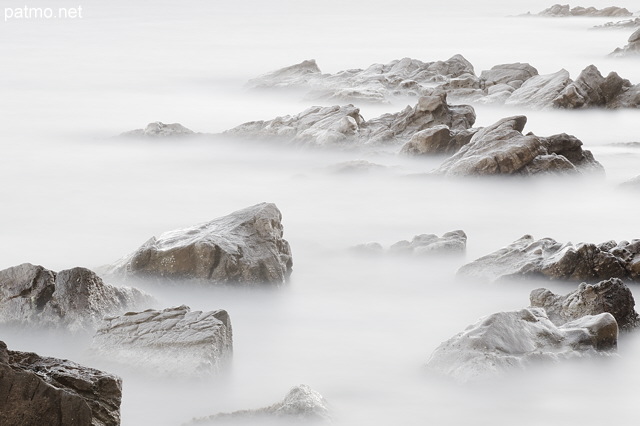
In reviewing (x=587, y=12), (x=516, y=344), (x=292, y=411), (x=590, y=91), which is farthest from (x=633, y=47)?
(x=292, y=411)

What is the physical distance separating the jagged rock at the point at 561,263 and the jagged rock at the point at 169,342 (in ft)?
9.35

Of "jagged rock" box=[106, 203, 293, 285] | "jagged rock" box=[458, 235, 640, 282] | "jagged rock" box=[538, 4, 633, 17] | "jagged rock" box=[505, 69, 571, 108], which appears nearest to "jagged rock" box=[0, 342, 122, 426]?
"jagged rock" box=[106, 203, 293, 285]

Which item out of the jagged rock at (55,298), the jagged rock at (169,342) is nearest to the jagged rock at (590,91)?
the jagged rock at (55,298)

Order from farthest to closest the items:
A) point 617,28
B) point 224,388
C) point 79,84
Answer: point 617,28 < point 79,84 < point 224,388

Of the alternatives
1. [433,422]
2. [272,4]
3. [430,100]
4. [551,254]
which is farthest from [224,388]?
[272,4]

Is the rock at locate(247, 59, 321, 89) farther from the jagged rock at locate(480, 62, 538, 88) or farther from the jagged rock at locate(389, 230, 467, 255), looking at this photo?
the jagged rock at locate(389, 230, 467, 255)

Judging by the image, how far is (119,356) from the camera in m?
6.01

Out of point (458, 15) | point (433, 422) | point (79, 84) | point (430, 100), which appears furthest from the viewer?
point (458, 15)

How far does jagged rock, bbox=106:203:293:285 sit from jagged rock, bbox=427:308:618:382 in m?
2.29

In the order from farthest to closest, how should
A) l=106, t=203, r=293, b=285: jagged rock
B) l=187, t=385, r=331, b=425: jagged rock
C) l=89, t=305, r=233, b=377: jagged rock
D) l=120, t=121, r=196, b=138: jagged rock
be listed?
l=120, t=121, r=196, b=138: jagged rock, l=106, t=203, r=293, b=285: jagged rock, l=89, t=305, r=233, b=377: jagged rock, l=187, t=385, r=331, b=425: jagged rock

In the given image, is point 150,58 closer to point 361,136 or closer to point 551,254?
point 361,136

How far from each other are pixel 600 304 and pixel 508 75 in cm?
1615

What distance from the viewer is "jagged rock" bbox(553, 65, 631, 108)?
61.2 ft

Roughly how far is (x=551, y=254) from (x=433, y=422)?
333 cm
